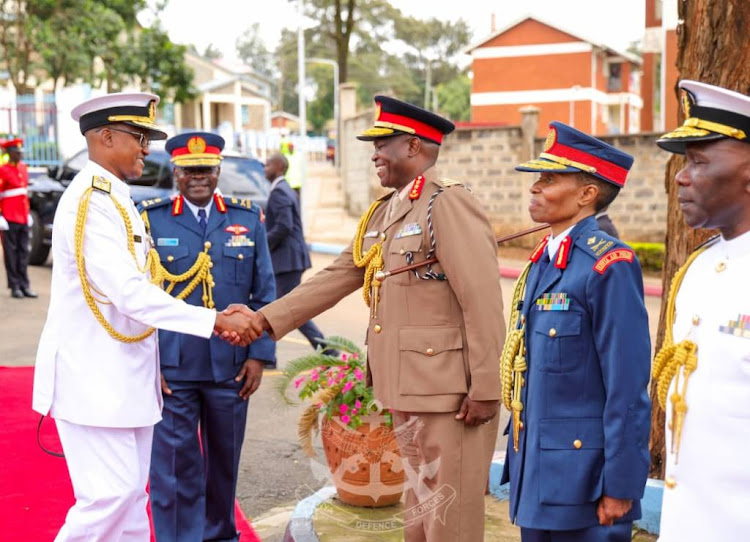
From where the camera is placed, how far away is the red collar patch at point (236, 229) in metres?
4.78

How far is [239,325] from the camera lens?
14.1ft

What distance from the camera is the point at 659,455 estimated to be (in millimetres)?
4996

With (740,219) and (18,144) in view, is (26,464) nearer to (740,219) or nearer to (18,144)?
(740,219)

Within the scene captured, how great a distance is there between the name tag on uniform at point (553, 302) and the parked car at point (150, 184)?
10.7 meters

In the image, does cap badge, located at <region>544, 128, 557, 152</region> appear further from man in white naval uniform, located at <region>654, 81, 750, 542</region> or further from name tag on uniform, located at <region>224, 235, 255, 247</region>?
name tag on uniform, located at <region>224, 235, 255, 247</region>

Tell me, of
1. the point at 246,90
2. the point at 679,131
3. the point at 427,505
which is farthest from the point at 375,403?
the point at 246,90

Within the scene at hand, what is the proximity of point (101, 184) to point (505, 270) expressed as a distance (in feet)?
42.7

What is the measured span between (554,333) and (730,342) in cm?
80

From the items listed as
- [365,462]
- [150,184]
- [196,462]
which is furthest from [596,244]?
[150,184]

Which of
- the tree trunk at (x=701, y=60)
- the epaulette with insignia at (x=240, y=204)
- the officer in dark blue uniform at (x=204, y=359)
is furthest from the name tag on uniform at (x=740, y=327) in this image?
the epaulette with insignia at (x=240, y=204)

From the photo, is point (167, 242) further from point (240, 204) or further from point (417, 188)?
point (417, 188)

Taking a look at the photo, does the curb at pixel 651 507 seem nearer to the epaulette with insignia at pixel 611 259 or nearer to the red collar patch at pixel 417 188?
the red collar patch at pixel 417 188

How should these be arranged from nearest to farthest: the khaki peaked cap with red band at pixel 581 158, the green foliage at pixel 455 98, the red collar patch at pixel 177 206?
the khaki peaked cap with red band at pixel 581 158 → the red collar patch at pixel 177 206 → the green foliage at pixel 455 98

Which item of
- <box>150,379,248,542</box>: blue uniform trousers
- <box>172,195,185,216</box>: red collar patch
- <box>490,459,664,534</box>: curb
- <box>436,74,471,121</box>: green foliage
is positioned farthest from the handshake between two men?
<box>436,74,471,121</box>: green foliage
